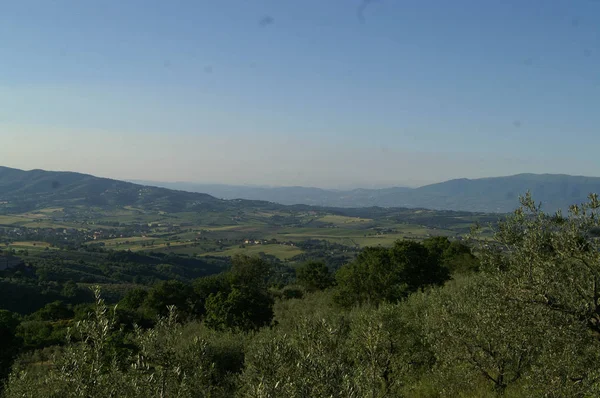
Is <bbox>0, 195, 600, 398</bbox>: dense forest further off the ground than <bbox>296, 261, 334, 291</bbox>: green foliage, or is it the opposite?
<bbox>0, 195, 600, 398</bbox>: dense forest

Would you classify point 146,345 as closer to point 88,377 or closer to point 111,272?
point 88,377

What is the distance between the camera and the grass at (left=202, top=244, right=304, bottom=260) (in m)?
175

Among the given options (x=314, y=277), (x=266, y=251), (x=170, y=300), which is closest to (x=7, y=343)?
(x=170, y=300)

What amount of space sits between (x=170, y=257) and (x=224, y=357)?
459 feet

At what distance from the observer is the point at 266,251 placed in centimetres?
18362

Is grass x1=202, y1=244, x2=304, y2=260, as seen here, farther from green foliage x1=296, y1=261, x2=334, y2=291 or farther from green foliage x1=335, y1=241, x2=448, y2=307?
green foliage x1=335, y1=241, x2=448, y2=307

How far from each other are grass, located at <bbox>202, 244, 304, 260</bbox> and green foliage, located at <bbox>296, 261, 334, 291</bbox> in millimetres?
97858

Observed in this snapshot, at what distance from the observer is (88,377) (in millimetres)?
8789

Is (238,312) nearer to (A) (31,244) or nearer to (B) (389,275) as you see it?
(B) (389,275)

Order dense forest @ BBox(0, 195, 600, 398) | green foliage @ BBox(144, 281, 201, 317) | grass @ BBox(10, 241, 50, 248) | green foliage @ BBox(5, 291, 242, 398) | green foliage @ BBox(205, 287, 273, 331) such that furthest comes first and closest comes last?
grass @ BBox(10, 241, 50, 248) → green foliage @ BBox(144, 281, 201, 317) → green foliage @ BBox(205, 287, 273, 331) → dense forest @ BBox(0, 195, 600, 398) → green foliage @ BBox(5, 291, 242, 398)

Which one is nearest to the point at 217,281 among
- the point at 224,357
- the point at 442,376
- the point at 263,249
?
the point at 224,357

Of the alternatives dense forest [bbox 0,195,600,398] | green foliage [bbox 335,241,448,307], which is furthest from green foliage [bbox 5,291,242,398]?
green foliage [bbox 335,241,448,307]

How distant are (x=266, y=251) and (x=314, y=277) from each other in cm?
11698

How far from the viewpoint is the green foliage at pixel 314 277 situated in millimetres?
68062
